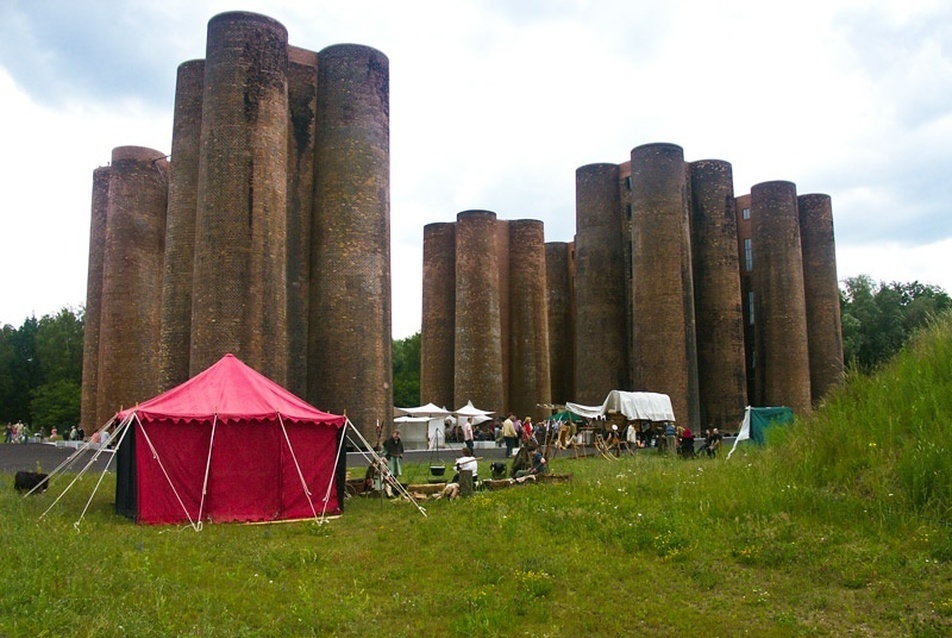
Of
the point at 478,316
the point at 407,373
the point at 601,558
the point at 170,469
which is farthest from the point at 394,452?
the point at 407,373

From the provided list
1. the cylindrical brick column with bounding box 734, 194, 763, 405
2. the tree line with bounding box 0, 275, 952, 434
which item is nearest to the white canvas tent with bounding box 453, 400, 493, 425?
the cylindrical brick column with bounding box 734, 194, 763, 405

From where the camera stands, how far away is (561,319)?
53.9 m

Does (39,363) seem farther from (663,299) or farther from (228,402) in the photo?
(228,402)

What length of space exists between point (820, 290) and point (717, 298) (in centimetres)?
928

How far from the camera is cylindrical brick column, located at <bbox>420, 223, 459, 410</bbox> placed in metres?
48.0

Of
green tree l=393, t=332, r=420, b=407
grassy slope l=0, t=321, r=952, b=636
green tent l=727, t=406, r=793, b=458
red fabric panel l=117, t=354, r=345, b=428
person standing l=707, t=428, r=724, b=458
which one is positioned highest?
green tree l=393, t=332, r=420, b=407

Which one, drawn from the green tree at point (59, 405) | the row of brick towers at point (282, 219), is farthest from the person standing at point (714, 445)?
the green tree at point (59, 405)

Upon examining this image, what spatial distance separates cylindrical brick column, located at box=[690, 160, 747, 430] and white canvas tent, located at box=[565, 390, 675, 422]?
1315 centimetres

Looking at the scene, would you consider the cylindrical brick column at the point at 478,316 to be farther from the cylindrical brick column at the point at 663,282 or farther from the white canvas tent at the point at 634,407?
the white canvas tent at the point at 634,407

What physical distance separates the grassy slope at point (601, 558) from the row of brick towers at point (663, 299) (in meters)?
28.2

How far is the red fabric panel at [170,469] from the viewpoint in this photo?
13016 mm

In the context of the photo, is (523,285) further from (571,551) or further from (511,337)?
(571,551)

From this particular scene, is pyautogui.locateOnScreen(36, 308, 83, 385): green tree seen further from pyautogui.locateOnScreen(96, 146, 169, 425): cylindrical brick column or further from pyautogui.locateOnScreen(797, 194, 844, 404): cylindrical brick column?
pyautogui.locateOnScreen(797, 194, 844, 404): cylindrical brick column

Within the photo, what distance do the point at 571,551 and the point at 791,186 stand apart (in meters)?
42.2
